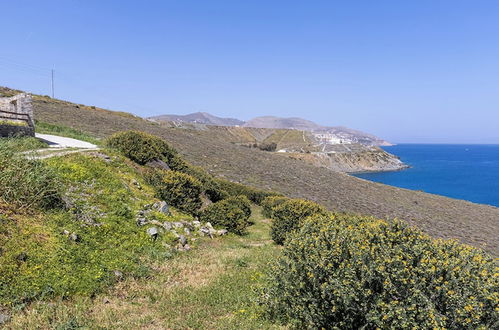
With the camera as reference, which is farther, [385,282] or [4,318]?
[4,318]

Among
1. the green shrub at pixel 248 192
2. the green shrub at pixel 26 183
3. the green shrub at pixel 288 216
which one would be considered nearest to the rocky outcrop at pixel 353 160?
the green shrub at pixel 248 192

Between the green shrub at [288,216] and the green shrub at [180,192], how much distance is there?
467cm

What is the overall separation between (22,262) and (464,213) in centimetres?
4456

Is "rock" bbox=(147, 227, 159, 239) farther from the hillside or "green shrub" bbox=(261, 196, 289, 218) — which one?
the hillside

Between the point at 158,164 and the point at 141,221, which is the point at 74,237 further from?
the point at 158,164

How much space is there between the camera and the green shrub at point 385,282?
478 cm

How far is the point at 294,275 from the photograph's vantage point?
20.9 feet

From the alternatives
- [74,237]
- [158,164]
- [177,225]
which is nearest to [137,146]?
[158,164]

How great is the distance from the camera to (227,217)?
54.7 ft

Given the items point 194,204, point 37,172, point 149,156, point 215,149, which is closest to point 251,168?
point 215,149

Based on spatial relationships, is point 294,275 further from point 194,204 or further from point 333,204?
point 333,204

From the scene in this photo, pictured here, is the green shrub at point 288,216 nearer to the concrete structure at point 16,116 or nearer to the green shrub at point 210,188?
the green shrub at point 210,188

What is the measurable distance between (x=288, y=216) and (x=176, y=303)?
9.18 meters

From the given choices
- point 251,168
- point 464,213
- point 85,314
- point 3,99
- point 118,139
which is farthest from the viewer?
point 251,168
